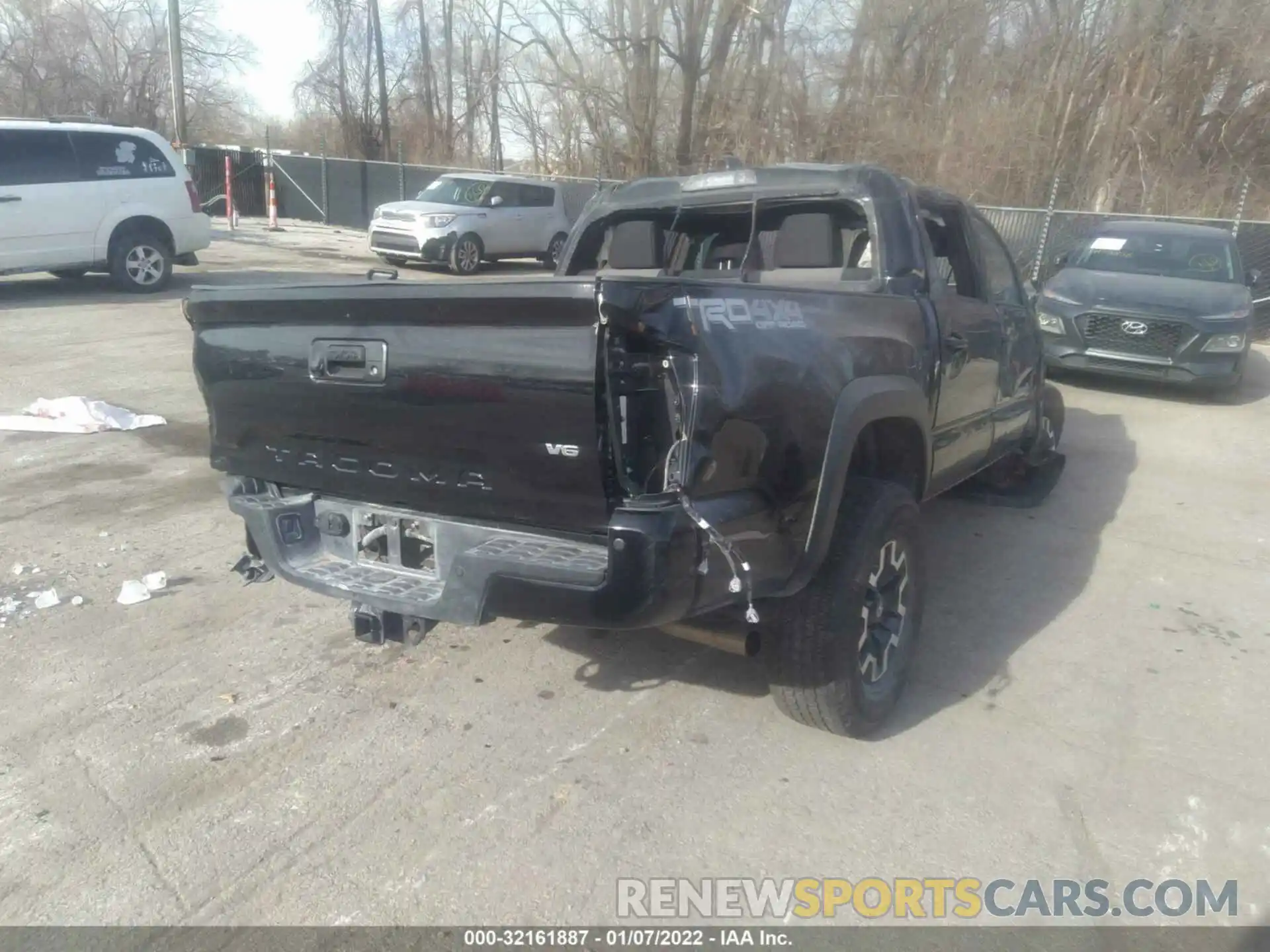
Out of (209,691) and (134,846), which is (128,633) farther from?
(134,846)

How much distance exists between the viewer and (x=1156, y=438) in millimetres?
8281

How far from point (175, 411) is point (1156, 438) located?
7.72 m

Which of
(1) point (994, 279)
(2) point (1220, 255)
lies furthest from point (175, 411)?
(2) point (1220, 255)

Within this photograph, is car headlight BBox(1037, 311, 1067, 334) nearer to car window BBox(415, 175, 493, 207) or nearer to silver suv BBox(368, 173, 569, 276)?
silver suv BBox(368, 173, 569, 276)

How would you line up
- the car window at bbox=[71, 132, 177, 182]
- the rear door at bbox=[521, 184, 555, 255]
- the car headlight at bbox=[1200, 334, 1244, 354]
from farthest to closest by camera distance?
1. the rear door at bbox=[521, 184, 555, 255]
2. the car window at bbox=[71, 132, 177, 182]
3. the car headlight at bbox=[1200, 334, 1244, 354]

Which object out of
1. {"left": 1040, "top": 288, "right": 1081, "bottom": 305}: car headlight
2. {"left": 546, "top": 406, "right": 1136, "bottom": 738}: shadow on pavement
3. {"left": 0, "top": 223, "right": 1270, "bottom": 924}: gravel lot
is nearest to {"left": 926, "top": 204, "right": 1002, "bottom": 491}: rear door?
{"left": 546, "top": 406, "right": 1136, "bottom": 738}: shadow on pavement

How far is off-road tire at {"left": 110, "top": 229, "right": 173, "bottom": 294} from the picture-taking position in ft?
40.6

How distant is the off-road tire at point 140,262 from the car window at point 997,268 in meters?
10.8

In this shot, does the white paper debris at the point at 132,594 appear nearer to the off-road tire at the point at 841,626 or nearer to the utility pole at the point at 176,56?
the off-road tire at the point at 841,626

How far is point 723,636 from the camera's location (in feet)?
11.0

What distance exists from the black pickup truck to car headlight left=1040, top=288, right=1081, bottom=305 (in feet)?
20.2

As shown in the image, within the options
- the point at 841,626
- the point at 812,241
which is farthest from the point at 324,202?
the point at 841,626

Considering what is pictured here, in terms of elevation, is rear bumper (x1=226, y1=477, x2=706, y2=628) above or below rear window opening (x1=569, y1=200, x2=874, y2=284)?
below
